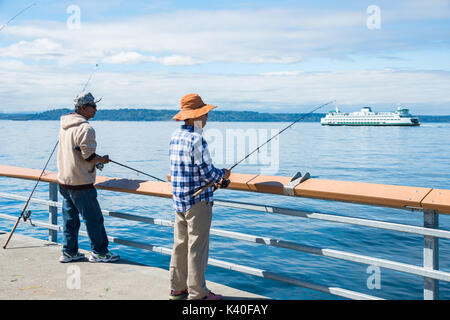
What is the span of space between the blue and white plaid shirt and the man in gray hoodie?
118cm

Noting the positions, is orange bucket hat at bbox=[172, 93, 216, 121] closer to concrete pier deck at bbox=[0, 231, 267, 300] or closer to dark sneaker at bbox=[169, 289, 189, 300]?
dark sneaker at bbox=[169, 289, 189, 300]

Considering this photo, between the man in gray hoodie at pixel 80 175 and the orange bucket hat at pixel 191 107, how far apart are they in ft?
3.90

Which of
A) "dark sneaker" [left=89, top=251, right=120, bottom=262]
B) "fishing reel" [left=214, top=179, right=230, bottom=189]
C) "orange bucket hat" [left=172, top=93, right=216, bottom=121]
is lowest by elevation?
"dark sneaker" [left=89, top=251, right=120, bottom=262]

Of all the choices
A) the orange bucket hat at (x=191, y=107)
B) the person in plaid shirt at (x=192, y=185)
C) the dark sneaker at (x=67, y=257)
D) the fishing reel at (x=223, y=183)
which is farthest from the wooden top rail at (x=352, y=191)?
the dark sneaker at (x=67, y=257)

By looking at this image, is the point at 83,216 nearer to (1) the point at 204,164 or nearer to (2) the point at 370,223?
(1) the point at 204,164

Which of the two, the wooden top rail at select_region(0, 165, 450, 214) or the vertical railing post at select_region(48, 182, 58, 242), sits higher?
the wooden top rail at select_region(0, 165, 450, 214)

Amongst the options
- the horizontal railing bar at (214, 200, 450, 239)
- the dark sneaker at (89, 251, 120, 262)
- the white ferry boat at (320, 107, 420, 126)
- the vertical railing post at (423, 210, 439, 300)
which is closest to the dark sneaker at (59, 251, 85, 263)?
the dark sneaker at (89, 251, 120, 262)

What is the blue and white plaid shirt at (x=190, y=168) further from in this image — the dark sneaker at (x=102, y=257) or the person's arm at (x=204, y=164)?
the dark sneaker at (x=102, y=257)

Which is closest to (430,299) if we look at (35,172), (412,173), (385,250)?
(35,172)

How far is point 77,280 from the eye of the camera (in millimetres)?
4352

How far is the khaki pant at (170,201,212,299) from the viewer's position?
3646 millimetres

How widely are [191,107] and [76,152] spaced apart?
4.70ft

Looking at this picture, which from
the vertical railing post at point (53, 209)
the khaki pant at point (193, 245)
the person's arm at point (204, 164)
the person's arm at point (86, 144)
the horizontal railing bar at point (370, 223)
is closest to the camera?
the horizontal railing bar at point (370, 223)

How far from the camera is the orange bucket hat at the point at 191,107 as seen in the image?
365 centimetres
